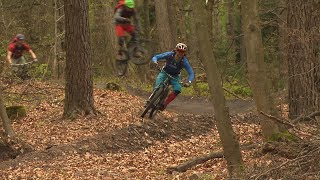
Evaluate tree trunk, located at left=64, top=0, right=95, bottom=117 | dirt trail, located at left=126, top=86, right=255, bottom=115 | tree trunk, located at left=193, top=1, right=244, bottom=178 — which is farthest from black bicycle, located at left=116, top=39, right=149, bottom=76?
dirt trail, located at left=126, top=86, right=255, bottom=115

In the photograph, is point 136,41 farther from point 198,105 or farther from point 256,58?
point 198,105

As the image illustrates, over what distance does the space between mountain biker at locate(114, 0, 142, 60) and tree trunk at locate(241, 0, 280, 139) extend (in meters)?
3.32

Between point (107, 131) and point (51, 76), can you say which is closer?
point (107, 131)

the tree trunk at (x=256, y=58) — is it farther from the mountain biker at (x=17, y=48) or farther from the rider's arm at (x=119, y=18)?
the mountain biker at (x=17, y=48)

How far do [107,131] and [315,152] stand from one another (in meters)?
7.78

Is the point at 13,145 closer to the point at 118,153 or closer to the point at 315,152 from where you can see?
the point at 118,153

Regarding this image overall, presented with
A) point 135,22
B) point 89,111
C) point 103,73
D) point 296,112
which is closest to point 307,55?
point 296,112

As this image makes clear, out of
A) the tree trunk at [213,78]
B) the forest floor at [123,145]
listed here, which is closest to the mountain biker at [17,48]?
the forest floor at [123,145]

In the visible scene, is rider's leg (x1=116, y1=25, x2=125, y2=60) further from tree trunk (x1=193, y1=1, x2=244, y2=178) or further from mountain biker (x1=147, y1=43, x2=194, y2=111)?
tree trunk (x1=193, y1=1, x2=244, y2=178)

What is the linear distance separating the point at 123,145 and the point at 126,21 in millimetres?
3257

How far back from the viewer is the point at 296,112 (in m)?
12.1

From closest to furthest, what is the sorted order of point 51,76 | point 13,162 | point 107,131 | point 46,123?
1. point 13,162
2. point 107,131
3. point 46,123
4. point 51,76

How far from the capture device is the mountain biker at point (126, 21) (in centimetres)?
1150

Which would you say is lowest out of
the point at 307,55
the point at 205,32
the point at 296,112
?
the point at 296,112
